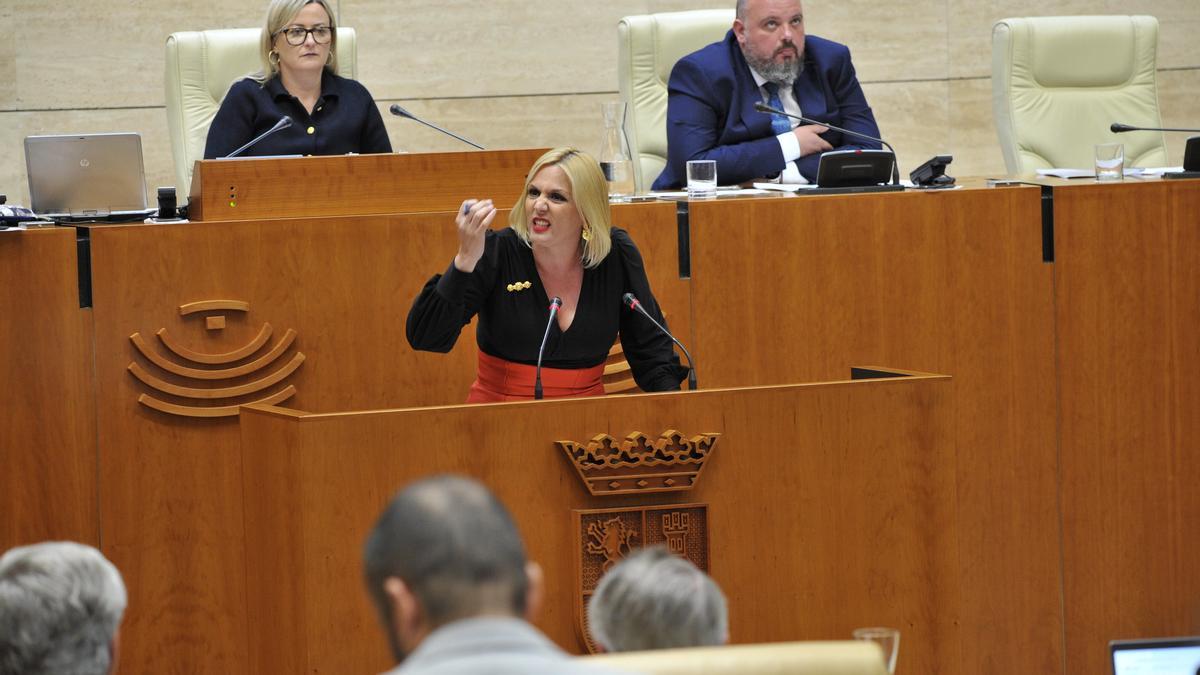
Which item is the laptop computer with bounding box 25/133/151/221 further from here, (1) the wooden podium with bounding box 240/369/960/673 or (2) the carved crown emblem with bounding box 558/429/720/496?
(2) the carved crown emblem with bounding box 558/429/720/496

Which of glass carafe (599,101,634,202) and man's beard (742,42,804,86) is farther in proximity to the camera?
man's beard (742,42,804,86)

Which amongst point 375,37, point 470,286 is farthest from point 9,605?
point 375,37

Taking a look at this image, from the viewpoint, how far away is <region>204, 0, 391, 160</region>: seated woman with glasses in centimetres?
493

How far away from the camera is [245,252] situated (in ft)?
13.1

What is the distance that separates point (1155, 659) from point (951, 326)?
5.90ft

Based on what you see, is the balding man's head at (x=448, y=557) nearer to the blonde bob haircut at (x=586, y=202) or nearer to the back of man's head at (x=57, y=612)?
the back of man's head at (x=57, y=612)

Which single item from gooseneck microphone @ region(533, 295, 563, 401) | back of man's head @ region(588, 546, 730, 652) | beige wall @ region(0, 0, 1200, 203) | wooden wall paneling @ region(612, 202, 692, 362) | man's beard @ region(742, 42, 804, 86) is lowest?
back of man's head @ region(588, 546, 730, 652)

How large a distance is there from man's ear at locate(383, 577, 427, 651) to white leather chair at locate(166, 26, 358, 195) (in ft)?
14.6

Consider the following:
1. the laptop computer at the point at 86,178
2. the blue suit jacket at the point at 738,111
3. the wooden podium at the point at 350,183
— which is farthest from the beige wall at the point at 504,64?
the wooden podium at the point at 350,183

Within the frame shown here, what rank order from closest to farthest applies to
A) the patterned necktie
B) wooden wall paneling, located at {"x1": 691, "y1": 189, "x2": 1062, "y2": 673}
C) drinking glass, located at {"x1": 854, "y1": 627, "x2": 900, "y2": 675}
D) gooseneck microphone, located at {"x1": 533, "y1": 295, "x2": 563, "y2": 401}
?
drinking glass, located at {"x1": 854, "y1": 627, "x2": 900, "y2": 675}, gooseneck microphone, located at {"x1": 533, "y1": 295, "x2": 563, "y2": 401}, wooden wall paneling, located at {"x1": 691, "y1": 189, "x2": 1062, "y2": 673}, the patterned necktie

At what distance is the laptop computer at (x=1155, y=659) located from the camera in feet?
8.63

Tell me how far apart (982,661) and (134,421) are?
224cm

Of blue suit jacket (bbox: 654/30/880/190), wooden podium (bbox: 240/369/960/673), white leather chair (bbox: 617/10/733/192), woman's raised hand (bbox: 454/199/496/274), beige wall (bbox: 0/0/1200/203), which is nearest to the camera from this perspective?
wooden podium (bbox: 240/369/960/673)

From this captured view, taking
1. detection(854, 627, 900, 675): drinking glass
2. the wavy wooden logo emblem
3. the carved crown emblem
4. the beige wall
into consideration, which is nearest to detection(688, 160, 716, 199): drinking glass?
the wavy wooden logo emblem
